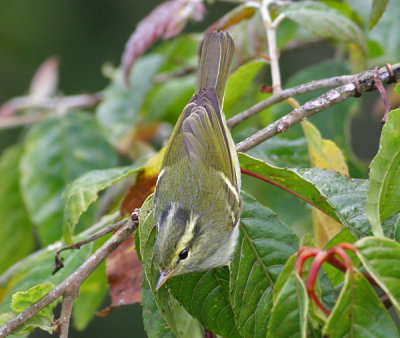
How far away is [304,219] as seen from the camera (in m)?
2.80

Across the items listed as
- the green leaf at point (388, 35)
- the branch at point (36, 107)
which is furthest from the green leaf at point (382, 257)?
the branch at point (36, 107)

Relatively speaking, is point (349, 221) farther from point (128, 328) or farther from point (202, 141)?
point (128, 328)

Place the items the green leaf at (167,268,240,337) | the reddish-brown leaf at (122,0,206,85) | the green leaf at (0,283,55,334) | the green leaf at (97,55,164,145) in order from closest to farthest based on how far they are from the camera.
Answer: the green leaf at (0,283,55,334)
the green leaf at (167,268,240,337)
the reddish-brown leaf at (122,0,206,85)
the green leaf at (97,55,164,145)

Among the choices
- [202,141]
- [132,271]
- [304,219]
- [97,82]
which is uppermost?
[97,82]

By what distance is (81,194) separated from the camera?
2033mm

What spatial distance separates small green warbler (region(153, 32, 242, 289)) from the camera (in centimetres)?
208

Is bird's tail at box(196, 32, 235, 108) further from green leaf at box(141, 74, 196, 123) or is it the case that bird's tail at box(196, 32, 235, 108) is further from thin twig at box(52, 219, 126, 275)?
thin twig at box(52, 219, 126, 275)

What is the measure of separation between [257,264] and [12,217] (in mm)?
1951

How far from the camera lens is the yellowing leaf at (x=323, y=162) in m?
1.98

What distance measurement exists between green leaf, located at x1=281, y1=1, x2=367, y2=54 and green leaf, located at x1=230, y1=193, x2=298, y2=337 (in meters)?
0.90

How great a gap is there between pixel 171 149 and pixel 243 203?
545mm

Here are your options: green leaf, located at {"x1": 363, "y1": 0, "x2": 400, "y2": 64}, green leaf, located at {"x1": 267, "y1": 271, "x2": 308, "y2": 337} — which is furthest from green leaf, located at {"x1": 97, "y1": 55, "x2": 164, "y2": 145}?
green leaf, located at {"x1": 267, "y1": 271, "x2": 308, "y2": 337}

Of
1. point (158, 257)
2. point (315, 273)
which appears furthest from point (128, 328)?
point (315, 273)

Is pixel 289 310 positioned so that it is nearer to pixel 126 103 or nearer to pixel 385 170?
pixel 385 170
